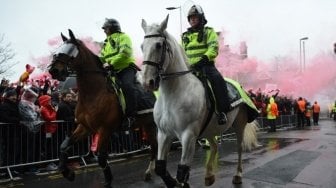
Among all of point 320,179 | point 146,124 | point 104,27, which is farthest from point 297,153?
point 104,27

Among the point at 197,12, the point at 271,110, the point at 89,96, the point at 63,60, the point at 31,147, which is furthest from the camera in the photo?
the point at 271,110

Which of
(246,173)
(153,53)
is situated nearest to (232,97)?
(246,173)

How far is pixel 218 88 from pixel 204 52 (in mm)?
637

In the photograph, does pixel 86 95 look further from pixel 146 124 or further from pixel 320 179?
pixel 320 179

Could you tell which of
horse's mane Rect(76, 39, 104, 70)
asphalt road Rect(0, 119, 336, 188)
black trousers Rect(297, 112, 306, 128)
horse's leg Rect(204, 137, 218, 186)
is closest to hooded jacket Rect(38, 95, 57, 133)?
asphalt road Rect(0, 119, 336, 188)

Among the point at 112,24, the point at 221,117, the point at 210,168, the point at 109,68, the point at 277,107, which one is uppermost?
the point at 112,24

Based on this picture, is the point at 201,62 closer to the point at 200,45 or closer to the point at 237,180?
the point at 200,45

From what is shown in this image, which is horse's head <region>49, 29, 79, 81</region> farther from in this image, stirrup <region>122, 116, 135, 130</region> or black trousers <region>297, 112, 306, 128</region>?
black trousers <region>297, 112, 306, 128</region>

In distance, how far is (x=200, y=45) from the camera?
709 cm

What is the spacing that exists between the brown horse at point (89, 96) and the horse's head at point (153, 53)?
2.32m

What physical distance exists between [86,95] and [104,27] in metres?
1.55

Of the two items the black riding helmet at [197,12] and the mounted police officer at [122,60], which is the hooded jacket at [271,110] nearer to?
the mounted police officer at [122,60]

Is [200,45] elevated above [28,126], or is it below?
above

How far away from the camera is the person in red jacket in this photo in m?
10.9
